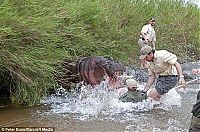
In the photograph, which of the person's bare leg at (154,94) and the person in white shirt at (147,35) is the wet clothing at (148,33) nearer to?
the person in white shirt at (147,35)

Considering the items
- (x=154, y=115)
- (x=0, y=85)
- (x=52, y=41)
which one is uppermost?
(x=52, y=41)

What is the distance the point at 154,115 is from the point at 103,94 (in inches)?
52.2

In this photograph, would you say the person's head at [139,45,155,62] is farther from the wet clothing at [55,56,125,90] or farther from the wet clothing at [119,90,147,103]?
the wet clothing at [55,56,125,90]

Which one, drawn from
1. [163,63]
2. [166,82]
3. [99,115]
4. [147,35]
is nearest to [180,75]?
[163,63]

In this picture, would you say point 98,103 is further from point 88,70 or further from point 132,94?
point 132,94

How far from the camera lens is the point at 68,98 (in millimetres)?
9094

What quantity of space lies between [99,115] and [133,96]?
0.78 metres

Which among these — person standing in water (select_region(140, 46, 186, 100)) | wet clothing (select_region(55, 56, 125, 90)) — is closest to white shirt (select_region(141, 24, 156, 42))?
wet clothing (select_region(55, 56, 125, 90))

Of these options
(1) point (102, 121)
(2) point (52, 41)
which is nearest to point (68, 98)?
(2) point (52, 41)

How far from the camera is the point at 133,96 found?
7.86m

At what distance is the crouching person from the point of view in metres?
7.80

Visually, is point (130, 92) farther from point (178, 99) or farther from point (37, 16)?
point (37, 16)

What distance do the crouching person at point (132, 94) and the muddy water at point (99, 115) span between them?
109mm

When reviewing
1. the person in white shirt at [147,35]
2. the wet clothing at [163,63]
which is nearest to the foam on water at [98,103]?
the wet clothing at [163,63]
